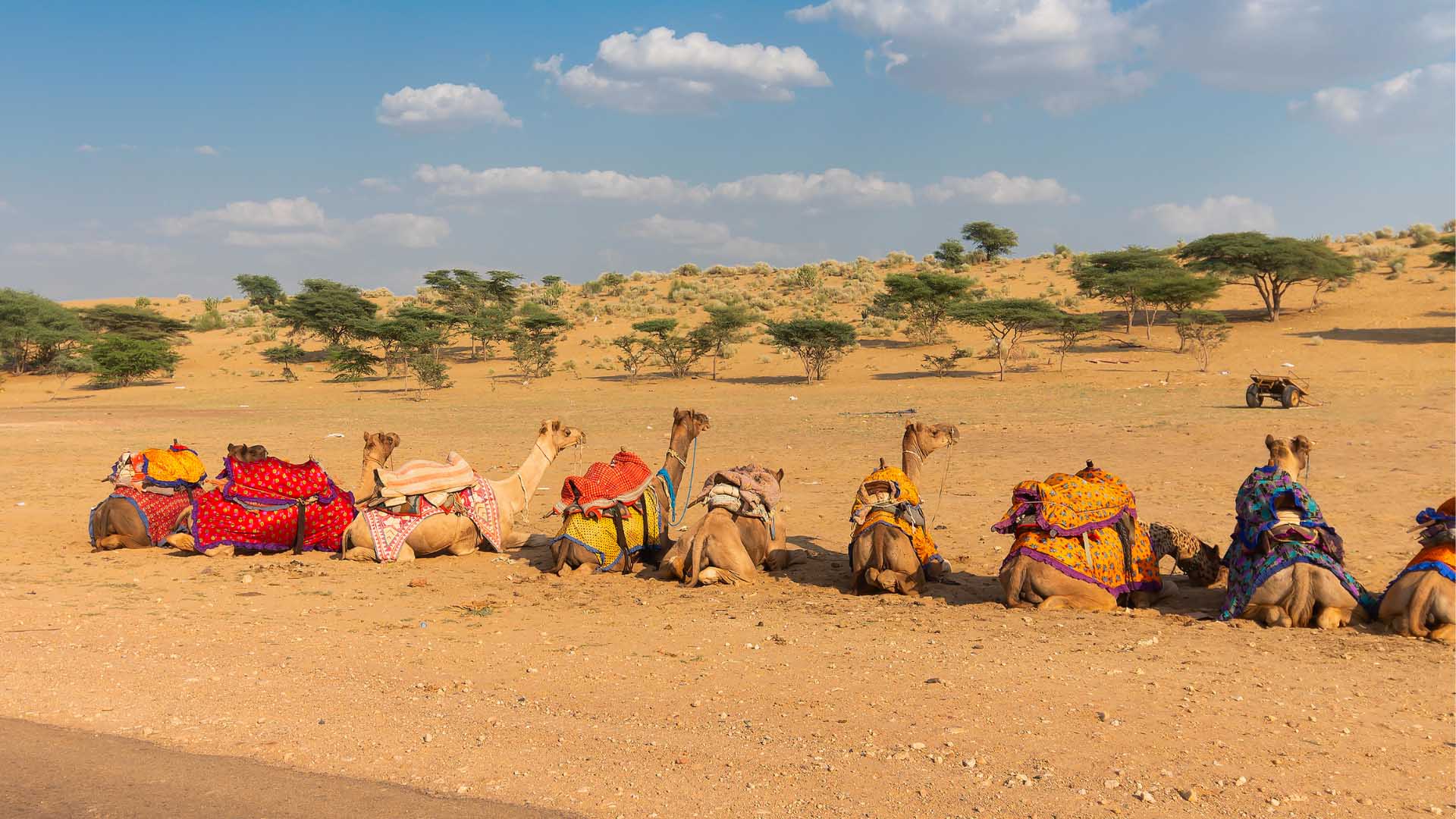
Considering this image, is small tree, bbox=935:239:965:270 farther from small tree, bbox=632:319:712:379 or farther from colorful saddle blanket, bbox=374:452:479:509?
colorful saddle blanket, bbox=374:452:479:509

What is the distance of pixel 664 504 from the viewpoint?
9625mm

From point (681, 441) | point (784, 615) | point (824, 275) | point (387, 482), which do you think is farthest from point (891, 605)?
point (824, 275)

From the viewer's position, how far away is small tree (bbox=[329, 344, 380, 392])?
38.7 m

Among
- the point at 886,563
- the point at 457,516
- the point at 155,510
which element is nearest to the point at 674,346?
the point at 155,510

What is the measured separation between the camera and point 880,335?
139 feet

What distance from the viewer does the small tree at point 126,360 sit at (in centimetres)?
3988

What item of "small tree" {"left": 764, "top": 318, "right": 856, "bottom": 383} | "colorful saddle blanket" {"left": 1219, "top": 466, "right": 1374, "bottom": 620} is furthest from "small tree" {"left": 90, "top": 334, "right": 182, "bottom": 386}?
"colorful saddle blanket" {"left": 1219, "top": 466, "right": 1374, "bottom": 620}

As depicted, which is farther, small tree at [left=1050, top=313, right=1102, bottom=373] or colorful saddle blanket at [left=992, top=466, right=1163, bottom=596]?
small tree at [left=1050, top=313, right=1102, bottom=373]

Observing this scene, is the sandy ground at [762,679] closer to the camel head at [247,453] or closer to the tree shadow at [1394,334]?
the camel head at [247,453]

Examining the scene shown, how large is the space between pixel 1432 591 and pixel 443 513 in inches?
311

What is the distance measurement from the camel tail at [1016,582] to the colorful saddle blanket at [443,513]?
4939 mm

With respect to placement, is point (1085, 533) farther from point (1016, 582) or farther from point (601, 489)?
point (601, 489)

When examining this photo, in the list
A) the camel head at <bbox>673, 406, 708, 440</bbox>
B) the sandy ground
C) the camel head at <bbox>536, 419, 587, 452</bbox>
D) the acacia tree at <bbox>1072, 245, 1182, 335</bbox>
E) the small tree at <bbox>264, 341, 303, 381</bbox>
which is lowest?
the sandy ground

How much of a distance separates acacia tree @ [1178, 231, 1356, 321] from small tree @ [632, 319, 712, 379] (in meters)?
20.4
